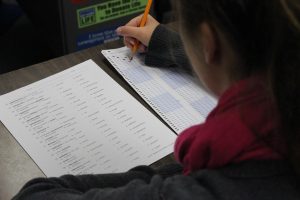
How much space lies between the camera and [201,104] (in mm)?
878

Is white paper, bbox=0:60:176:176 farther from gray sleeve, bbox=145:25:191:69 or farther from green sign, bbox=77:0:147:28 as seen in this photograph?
green sign, bbox=77:0:147:28

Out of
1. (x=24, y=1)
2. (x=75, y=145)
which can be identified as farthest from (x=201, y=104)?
(x=24, y=1)

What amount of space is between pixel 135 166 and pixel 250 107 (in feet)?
1.01

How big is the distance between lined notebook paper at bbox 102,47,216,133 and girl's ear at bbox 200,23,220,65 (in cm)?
33

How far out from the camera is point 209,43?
485 millimetres

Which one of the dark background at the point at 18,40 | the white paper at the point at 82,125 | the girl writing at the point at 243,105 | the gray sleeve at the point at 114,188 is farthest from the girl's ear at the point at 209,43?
the dark background at the point at 18,40

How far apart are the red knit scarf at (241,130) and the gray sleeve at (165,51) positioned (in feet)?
1.46

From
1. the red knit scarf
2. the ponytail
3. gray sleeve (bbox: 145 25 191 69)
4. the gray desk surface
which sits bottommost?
the gray desk surface

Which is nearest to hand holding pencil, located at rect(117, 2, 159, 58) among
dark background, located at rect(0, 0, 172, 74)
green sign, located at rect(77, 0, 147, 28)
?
green sign, located at rect(77, 0, 147, 28)

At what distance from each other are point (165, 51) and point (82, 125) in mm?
264

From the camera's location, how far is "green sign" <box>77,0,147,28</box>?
1311 mm

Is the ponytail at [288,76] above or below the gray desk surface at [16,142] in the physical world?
above

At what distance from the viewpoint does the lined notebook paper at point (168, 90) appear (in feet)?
2.79

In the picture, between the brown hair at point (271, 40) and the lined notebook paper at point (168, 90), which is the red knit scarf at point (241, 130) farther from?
the lined notebook paper at point (168, 90)
